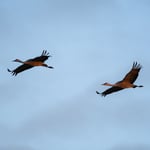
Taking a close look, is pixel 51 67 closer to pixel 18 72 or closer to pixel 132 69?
pixel 18 72

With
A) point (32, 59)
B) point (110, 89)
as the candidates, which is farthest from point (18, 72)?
point (110, 89)

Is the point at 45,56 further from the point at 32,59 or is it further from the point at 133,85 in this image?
the point at 133,85

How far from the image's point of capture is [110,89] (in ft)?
185

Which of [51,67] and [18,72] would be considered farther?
[18,72]

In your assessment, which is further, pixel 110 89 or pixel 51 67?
pixel 110 89

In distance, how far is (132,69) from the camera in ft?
179

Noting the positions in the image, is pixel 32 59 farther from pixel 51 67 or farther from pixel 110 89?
pixel 110 89

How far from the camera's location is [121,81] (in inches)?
2151

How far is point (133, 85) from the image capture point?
5406 centimetres

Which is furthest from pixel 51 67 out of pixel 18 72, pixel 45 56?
pixel 18 72

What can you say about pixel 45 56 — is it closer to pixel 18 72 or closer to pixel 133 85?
pixel 18 72

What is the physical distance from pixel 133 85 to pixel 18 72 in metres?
12.5

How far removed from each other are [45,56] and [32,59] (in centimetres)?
156

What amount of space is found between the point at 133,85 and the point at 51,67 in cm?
898
